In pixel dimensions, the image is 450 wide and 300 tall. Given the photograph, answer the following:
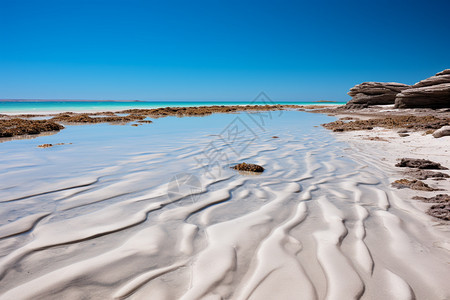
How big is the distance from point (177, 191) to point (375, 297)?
7.12 feet

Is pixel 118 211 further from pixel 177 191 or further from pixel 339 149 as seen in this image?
pixel 339 149

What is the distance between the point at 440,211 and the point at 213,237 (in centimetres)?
211

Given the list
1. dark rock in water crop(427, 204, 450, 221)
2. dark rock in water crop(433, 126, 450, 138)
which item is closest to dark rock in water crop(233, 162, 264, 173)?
dark rock in water crop(427, 204, 450, 221)

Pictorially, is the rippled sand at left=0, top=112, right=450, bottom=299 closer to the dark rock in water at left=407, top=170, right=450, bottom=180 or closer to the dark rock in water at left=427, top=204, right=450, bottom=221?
the dark rock in water at left=427, top=204, right=450, bottom=221

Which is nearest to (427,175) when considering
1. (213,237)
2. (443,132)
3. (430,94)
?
(213,237)

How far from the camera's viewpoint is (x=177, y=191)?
10.1 feet

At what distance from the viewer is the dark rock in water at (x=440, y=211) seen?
235cm

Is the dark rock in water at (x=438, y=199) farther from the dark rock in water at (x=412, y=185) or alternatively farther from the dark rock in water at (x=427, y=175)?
the dark rock in water at (x=427, y=175)

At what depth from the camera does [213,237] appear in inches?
79.0

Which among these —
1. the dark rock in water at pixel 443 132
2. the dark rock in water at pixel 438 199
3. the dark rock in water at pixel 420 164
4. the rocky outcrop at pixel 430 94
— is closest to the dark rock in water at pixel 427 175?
the dark rock in water at pixel 420 164

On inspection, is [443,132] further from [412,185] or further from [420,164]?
[412,185]

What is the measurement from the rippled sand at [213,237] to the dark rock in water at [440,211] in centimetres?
9

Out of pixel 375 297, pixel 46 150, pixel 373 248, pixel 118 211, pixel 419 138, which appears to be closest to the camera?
pixel 375 297

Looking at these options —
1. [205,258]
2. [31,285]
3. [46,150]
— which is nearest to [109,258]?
[31,285]
